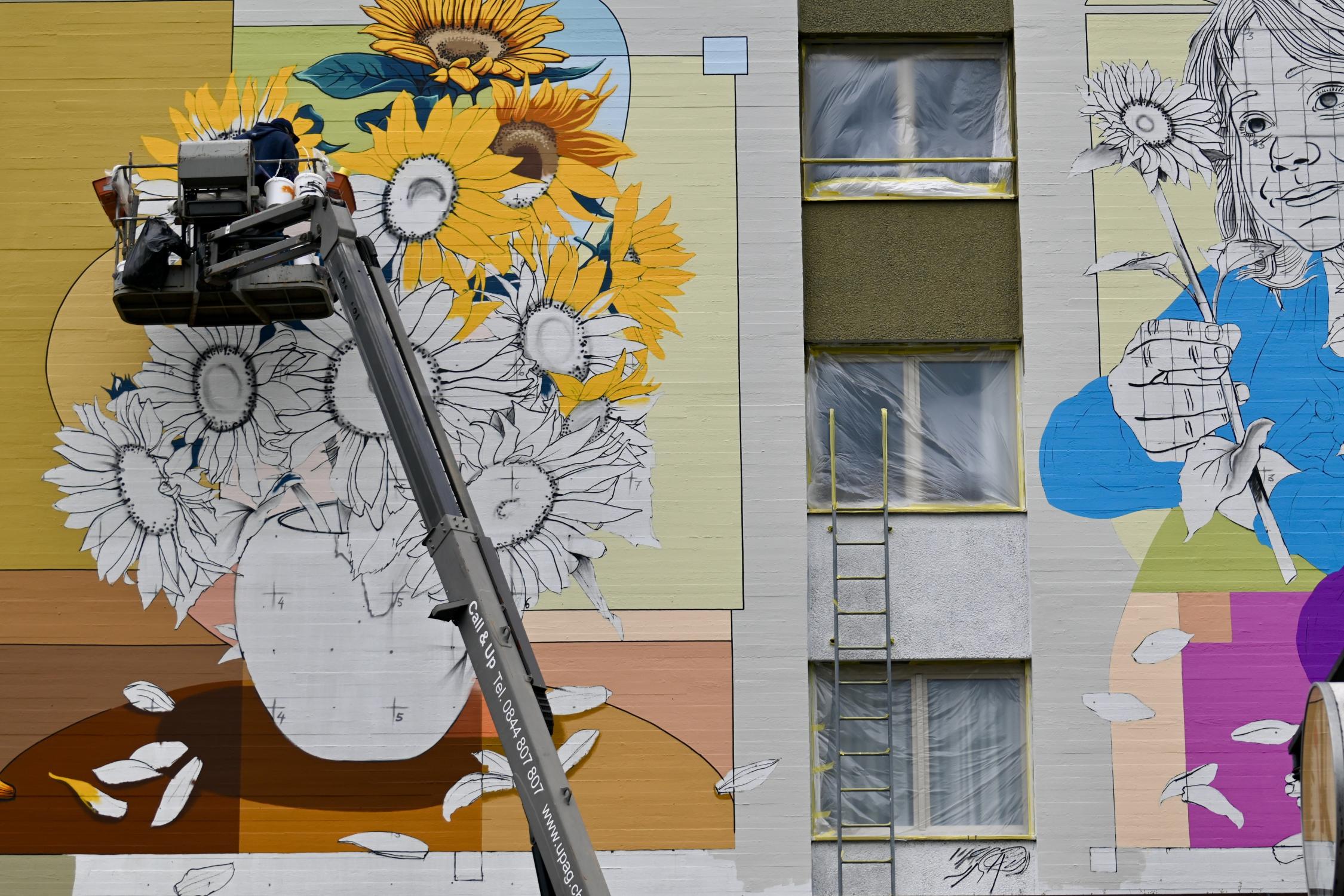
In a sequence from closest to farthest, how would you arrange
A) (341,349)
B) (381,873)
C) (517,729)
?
(517,729), (381,873), (341,349)

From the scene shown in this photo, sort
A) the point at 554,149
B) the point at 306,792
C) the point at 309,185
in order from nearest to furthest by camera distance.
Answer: the point at 309,185 < the point at 306,792 < the point at 554,149

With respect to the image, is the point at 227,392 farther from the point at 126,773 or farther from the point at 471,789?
the point at 471,789

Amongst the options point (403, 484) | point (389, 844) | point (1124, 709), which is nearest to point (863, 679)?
point (1124, 709)

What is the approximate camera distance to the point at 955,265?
12.3m

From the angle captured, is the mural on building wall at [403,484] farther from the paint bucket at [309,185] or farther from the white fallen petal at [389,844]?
the paint bucket at [309,185]

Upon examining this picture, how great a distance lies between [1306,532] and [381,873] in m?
8.47

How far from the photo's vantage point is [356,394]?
12.0 m

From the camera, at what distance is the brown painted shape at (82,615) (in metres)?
11.7

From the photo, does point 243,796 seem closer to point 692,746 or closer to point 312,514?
point 312,514

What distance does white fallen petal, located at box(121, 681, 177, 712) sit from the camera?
456 inches

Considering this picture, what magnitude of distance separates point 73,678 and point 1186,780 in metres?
9.54

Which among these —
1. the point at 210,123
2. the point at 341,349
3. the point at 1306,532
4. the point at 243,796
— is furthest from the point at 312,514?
the point at 1306,532

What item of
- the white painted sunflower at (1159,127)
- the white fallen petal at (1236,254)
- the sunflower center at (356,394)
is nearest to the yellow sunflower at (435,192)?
the sunflower center at (356,394)

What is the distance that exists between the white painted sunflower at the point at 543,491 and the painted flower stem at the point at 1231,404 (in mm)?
5267
